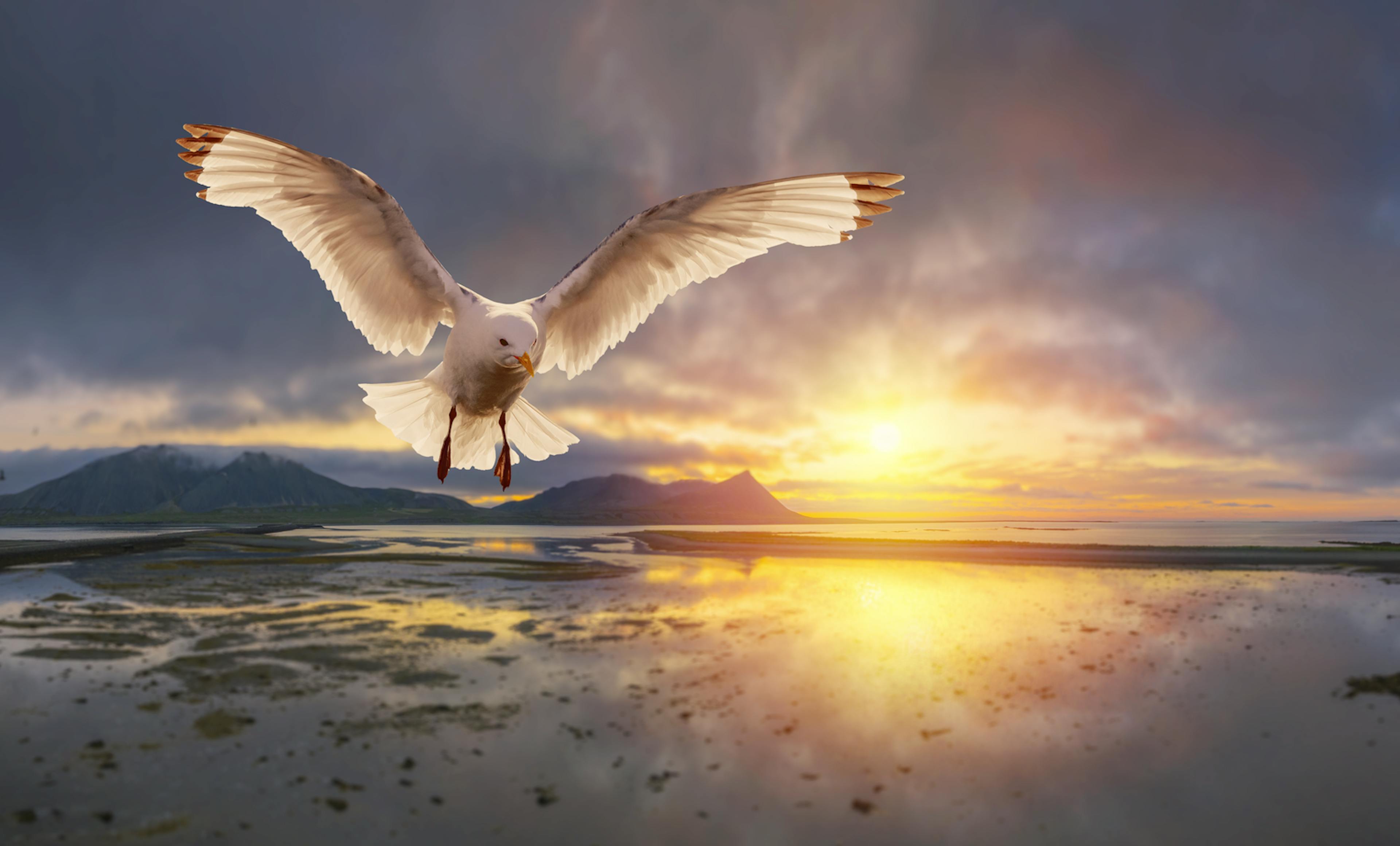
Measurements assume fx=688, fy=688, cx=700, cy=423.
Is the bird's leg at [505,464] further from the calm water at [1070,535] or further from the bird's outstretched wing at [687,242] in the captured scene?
the calm water at [1070,535]

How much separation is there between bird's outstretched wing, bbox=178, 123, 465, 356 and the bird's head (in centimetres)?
164

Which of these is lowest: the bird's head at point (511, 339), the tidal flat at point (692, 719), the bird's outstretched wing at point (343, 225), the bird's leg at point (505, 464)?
the tidal flat at point (692, 719)

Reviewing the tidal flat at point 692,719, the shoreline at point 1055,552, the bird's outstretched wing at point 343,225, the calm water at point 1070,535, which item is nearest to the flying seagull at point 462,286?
the bird's outstretched wing at point 343,225

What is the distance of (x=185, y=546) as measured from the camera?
24859 millimetres

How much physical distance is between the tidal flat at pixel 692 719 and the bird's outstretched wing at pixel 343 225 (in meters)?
4.90

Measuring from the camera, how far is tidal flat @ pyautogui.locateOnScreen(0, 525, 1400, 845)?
153 inches

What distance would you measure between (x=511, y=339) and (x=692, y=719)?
21.7 ft

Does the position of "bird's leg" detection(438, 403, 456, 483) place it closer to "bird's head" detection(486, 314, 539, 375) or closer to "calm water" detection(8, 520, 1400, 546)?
"bird's head" detection(486, 314, 539, 375)

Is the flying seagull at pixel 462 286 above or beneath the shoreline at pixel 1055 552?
above

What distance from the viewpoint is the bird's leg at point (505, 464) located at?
12.3 m

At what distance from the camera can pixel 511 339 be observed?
10.2m

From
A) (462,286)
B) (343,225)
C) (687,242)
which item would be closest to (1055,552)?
(687,242)

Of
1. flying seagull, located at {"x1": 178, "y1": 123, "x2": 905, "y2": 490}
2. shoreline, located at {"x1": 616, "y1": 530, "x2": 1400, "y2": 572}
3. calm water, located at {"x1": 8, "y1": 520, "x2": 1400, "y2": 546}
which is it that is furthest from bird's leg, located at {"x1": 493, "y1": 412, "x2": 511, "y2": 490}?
calm water, located at {"x1": 8, "y1": 520, "x2": 1400, "y2": 546}

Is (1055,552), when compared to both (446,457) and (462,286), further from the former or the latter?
(462,286)
